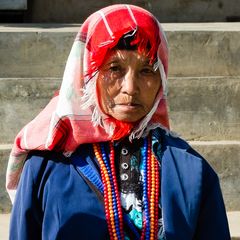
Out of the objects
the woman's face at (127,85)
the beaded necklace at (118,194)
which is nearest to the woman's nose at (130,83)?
the woman's face at (127,85)

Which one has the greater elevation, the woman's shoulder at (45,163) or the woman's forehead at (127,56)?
the woman's forehead at (127,56)

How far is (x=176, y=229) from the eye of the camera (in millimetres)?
2443

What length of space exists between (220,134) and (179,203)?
9.73 feet

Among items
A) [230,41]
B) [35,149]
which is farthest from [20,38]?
[35,149]

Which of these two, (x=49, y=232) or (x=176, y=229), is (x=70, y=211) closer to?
(x=49, y=232)

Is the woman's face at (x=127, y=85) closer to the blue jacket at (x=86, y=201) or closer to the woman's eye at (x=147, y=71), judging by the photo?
the woman's eye at (x=147, y=71)

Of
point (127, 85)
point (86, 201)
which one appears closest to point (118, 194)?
point (86, 201)

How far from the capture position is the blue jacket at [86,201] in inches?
95.7

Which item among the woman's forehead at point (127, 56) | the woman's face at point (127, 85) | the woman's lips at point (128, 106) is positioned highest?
the woman's forehead at point (127, 56)

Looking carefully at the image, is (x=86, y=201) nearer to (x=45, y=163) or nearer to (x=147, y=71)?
(x=45, y=163)

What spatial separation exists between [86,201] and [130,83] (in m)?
0.38

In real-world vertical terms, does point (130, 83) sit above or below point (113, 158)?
above

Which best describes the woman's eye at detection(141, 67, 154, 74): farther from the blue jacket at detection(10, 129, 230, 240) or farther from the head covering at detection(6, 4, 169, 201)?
the blue jacket at detection(10, 129, 230, 240)

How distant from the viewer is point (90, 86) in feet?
8.10
